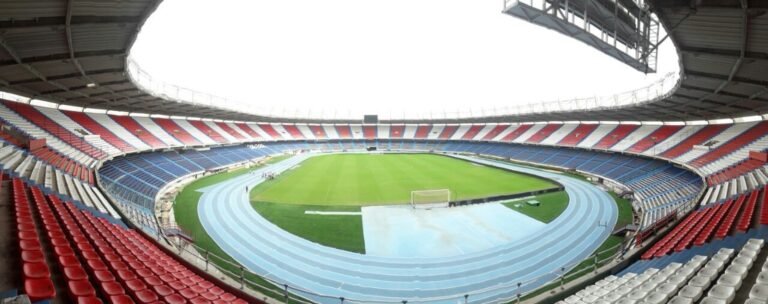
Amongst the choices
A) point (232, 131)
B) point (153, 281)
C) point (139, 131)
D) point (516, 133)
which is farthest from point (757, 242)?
point (232, 131)

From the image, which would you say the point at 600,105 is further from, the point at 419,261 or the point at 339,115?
the point at 339,115

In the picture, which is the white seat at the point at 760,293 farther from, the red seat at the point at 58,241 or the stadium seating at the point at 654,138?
the stadium seating at the point at 654,138

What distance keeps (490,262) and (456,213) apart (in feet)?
22.4

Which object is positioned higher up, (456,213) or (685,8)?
(685,8)

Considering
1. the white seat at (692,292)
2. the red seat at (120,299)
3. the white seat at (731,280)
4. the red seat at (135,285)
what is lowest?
the white seat at (692,292)

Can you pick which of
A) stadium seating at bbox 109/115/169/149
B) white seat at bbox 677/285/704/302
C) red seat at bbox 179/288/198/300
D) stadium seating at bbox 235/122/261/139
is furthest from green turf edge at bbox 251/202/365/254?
stadium seating at bbox 235/122/261/139

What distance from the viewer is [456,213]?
794 inches

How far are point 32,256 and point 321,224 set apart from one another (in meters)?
13.2

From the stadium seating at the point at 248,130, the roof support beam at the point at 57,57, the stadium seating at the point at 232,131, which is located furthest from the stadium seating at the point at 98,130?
the stadium seating at the point at 248,130

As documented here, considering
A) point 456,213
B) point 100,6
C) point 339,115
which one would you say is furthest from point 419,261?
point 339,115

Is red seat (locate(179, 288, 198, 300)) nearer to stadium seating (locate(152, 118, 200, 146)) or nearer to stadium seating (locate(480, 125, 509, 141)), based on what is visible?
stadium seating (locate(152, 118, 200, 146))

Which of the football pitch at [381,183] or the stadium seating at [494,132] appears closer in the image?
the football pitch at [381,183]

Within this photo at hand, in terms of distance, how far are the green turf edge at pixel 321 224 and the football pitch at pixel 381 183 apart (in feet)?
4.18

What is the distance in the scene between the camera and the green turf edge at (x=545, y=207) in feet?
63.4
